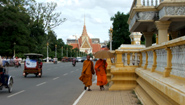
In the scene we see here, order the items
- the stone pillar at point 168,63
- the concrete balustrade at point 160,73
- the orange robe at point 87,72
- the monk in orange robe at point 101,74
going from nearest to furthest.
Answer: the concrete balustrade at point 160,73 < the stone pillar at point 168,63 < the monk in orange robe at point 101,74 < the orange robe at point 87,72

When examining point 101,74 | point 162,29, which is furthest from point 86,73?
point 162,29

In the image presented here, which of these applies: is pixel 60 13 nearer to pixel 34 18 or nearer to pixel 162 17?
pixel 34 18

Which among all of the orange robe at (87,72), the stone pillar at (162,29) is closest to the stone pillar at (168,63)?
the stone pillar at (162,29)

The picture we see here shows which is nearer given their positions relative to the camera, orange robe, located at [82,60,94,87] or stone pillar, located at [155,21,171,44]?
stone pillar, located at [155,21,171,44]

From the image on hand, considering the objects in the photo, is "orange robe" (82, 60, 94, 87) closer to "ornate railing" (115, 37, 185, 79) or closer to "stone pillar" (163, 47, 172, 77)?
"ornate railing" (115, 37, 185, 79)

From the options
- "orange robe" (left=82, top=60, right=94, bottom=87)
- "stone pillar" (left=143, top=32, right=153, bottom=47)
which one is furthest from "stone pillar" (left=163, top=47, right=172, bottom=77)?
"stone pillar" (left=143, top=32, right=153, bottom=47)

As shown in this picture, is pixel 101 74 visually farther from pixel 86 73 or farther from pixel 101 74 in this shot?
pixel 86 73

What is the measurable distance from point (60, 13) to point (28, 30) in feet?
30.6

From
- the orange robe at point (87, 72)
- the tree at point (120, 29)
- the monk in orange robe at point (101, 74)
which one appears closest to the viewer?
the monk in orange robe at point (101, 74)

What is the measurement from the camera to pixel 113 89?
12914mm

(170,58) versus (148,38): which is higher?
(148,38)

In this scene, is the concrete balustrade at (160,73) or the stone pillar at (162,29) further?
the stone pillar at (162,29)

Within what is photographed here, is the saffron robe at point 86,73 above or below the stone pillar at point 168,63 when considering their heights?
below

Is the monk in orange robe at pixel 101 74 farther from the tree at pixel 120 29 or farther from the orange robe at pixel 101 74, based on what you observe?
the tree at pixel 120 29
